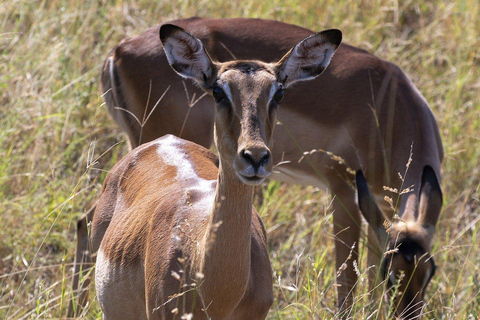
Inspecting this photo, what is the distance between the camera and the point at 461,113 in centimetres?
721

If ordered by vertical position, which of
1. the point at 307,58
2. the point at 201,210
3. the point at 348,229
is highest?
the point at 307,58

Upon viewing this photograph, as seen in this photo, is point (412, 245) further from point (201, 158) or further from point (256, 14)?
point (256, 14)

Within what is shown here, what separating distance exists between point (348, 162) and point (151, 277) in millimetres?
2744

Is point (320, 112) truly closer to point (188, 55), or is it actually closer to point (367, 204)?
point (367, 204)

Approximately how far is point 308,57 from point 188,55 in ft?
1.85

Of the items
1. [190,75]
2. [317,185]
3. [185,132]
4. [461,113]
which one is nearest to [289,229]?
[317,185]

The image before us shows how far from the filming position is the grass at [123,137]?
498cm

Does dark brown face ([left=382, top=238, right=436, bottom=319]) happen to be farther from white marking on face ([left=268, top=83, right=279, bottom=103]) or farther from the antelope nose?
the antelope nose

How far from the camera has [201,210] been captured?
355cm

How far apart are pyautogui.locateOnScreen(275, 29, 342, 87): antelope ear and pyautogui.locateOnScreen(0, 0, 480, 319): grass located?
1040 mm

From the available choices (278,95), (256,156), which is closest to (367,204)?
(278,95)

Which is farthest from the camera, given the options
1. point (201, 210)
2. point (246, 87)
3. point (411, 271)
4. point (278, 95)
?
point (411, 271)

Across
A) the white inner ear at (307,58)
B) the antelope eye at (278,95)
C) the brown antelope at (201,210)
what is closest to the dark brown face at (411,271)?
the brown antelope at (201,210)

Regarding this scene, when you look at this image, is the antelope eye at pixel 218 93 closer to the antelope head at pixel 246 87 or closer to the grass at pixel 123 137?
the antelope head at pixel 246 87
